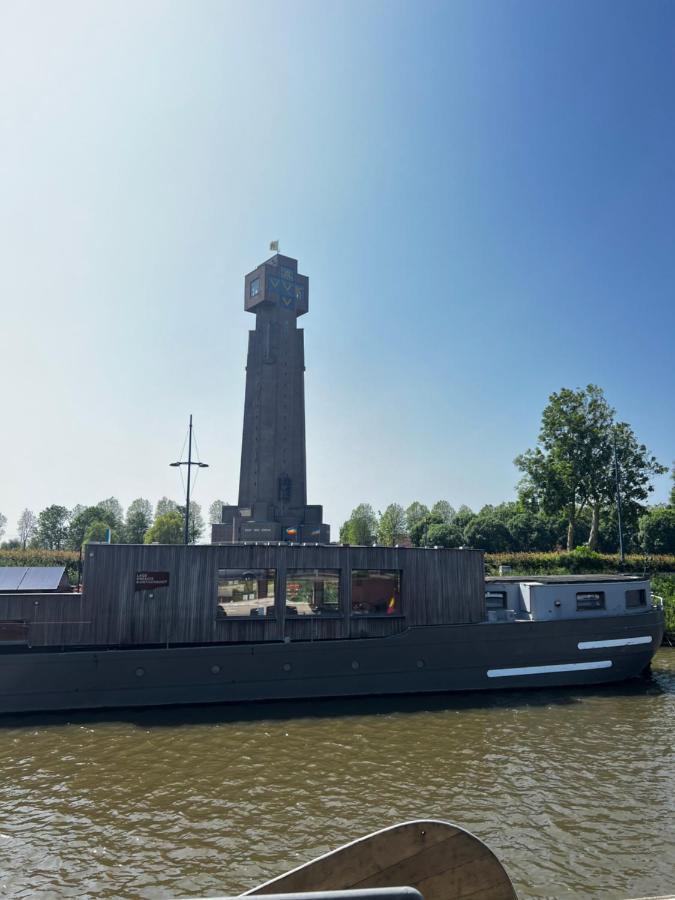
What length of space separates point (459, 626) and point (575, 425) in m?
41.2

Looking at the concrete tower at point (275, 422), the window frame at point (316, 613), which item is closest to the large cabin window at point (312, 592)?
the window frame at point (316, 613)

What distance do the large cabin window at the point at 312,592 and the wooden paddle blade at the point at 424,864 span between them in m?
15.8

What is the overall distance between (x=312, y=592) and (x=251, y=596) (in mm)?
2200

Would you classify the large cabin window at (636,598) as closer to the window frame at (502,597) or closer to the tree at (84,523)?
the window frame at (502,597)

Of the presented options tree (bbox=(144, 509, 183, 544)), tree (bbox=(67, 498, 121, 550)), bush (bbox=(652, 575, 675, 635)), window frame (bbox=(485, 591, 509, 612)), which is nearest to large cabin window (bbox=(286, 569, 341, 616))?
window frame (bbox=(485, 591, 509, 612))

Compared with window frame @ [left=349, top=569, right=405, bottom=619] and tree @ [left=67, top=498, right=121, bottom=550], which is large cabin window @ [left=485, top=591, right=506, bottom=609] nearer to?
window frame @ [left=349, top=569, right=405, bottom=619]

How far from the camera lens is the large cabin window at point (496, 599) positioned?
23281 millimetres

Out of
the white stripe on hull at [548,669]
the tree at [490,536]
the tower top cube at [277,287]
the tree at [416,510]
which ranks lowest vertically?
the white stripe on hull at [548,669]

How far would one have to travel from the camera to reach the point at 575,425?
55875mm

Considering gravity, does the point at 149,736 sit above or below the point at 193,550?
below

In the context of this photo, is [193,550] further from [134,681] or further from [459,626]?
[459,626]

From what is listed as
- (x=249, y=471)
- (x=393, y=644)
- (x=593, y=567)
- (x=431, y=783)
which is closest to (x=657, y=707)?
(x=393, y=644)

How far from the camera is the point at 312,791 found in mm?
12109

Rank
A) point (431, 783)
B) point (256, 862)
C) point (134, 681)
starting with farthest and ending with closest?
point (134, 681) < point (431, 783) < point (256, 862)
